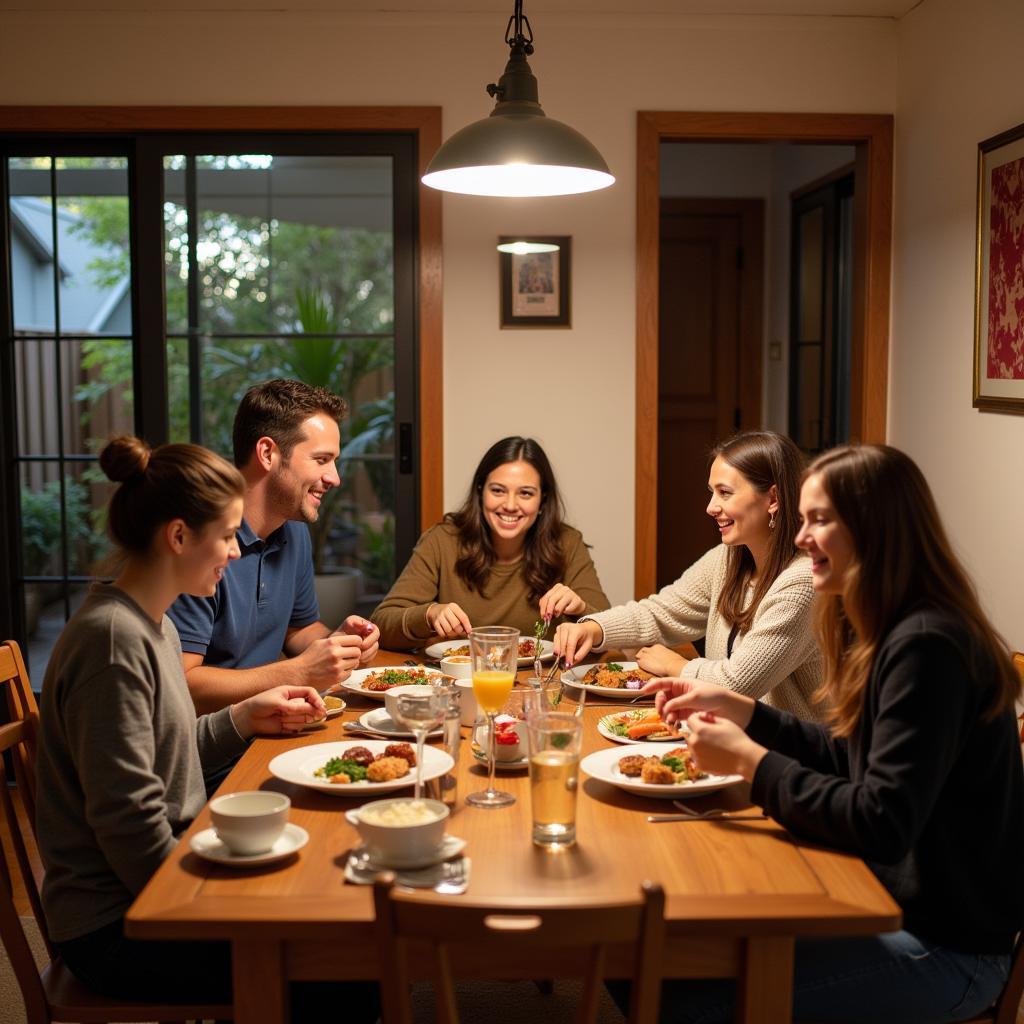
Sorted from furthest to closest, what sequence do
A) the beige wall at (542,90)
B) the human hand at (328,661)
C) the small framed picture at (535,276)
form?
the small framed picture at (535,276), the beige wall at (542,90), the human hand at (328,661)

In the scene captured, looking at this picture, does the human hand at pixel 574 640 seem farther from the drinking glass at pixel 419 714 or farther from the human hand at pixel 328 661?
the drinking glass at pixel 419 714

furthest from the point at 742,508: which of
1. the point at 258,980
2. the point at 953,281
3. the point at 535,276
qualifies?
the point at 535,276

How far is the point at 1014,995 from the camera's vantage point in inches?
65.2

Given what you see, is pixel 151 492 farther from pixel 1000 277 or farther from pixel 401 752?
pixel 1000 277

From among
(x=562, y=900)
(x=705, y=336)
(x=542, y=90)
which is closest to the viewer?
(x=562, y=900)

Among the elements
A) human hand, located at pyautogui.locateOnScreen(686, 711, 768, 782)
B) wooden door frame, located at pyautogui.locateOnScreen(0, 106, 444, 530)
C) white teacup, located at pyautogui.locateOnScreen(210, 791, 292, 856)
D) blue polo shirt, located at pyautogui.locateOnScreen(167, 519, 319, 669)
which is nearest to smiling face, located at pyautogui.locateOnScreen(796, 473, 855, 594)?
human hand, located at pyautogui.locateOnScreen(686, 711, 768, 782)

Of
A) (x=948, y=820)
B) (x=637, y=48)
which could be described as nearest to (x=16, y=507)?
(x=637, y=48)

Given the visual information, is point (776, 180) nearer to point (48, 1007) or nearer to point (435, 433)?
point (435, 433)

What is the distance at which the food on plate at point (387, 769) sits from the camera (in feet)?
5.59

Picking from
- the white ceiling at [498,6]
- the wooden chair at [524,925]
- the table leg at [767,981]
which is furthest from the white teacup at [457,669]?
the white ceiling at [498,6]

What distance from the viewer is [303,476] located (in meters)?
2.60

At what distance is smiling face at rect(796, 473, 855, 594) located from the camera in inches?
65.0

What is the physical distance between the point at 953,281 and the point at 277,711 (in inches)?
101

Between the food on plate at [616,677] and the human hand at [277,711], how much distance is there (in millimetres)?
588
